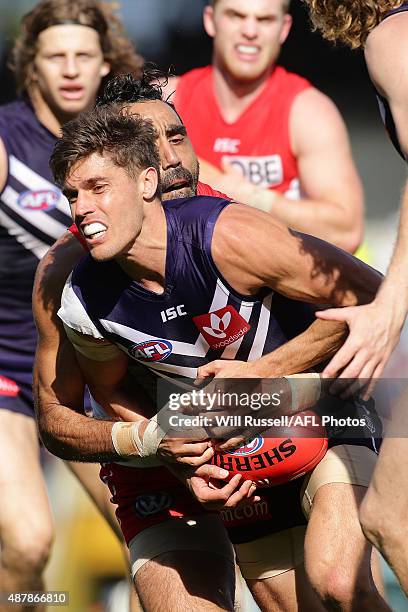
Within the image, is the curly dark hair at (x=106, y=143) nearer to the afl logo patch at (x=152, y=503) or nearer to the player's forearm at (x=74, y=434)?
the player's forearm at (x=74, y=434)

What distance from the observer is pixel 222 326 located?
4.37 meters

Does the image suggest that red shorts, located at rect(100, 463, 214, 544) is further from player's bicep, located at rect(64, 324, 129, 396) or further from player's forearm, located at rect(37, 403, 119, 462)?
player's bicep, located at rect(64, 324, 129, 396)

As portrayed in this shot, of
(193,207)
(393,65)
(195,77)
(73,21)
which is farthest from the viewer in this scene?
(195,77)

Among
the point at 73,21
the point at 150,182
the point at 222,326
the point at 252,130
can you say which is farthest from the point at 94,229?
the point at 252,130

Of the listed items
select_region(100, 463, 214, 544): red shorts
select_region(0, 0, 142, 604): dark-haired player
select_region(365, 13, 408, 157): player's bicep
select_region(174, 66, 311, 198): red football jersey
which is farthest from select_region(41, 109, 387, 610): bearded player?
select_region(174, 66, 311, 198): red football jersey

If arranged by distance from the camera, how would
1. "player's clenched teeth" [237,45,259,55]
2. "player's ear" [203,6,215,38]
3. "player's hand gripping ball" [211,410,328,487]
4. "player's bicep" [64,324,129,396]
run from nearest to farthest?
"player's hand gripping ball" [211,410,328,487]
"player's bicep" [64,324,129,396]
"player's clenched teeth" [237,45,259,55]
"player's ear" [203,6,215,38]

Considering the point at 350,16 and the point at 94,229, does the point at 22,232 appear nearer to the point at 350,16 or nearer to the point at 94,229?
the point at 94,229

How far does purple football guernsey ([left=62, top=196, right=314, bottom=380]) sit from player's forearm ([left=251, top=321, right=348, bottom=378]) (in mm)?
173

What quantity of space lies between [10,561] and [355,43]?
3157 millimetres

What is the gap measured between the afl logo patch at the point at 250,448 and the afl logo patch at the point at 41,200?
8.48 feet

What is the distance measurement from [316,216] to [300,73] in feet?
10.0

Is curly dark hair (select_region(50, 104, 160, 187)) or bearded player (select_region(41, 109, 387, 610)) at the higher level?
curly dark hair (select_region(50, 104, 160, 187))

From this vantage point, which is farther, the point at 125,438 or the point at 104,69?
the point at 104,69

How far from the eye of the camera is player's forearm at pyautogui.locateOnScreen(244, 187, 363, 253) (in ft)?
23.1
